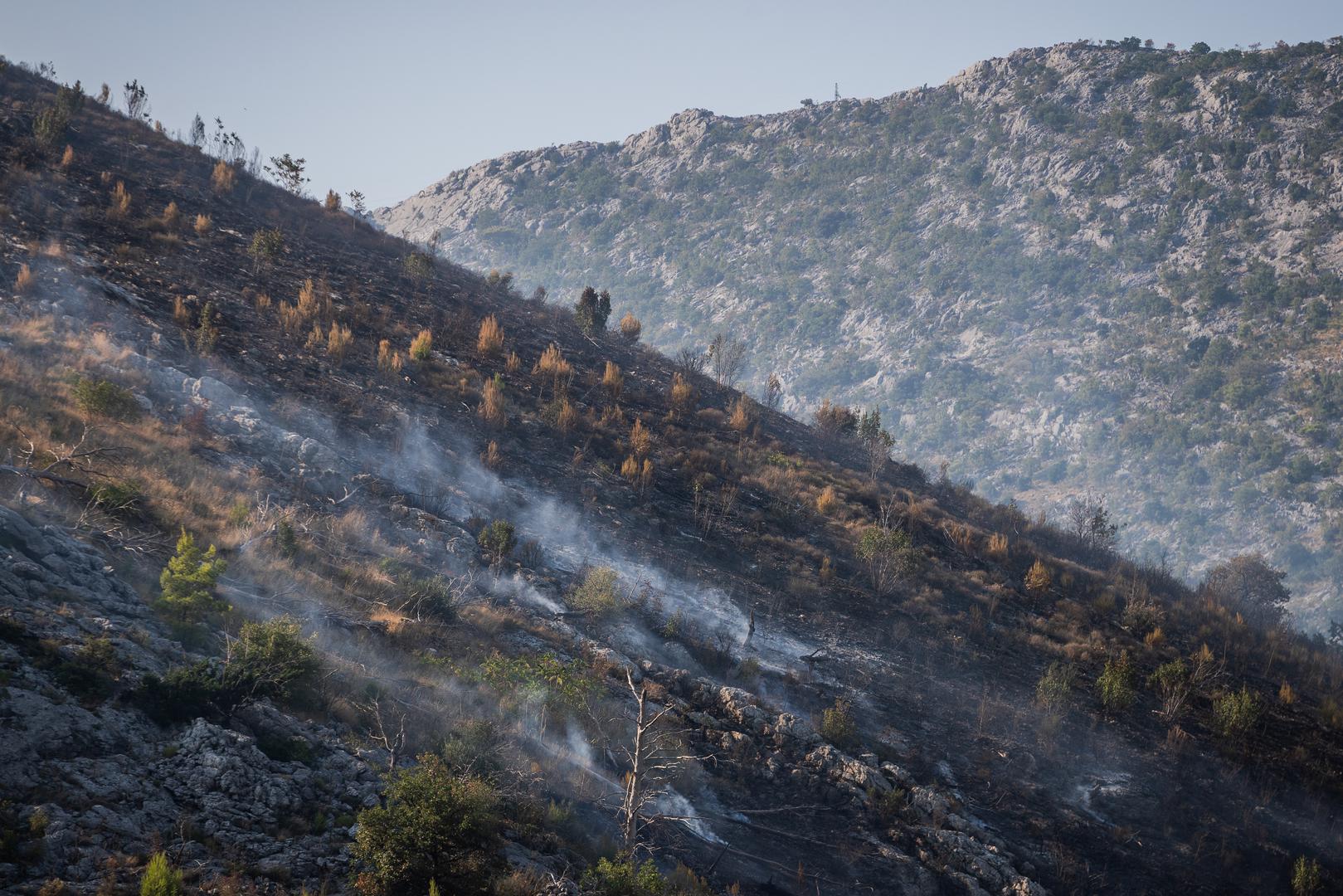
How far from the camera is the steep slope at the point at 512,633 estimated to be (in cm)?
729

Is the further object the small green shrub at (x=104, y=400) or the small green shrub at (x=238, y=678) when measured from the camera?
the small green shrub at (x=104, y=400)

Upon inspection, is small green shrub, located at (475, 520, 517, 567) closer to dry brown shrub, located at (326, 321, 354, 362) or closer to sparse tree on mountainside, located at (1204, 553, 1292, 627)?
dry brown shrub, located at (326, 321, 354, 362)

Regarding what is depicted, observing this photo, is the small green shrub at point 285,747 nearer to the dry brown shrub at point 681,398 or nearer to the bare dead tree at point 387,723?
the bare dead tree at point 387,723

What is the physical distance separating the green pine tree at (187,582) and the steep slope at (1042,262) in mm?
68932

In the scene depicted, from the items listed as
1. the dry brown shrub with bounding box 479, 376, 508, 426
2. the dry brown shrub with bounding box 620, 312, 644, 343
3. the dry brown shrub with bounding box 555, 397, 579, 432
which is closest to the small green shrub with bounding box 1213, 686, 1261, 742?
the dry brown shrub with bounding box 555, 397, 579, 432

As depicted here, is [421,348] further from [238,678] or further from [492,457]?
[238,678]

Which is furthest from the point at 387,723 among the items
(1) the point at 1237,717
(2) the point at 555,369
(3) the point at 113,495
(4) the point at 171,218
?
(4) the point at 171,218

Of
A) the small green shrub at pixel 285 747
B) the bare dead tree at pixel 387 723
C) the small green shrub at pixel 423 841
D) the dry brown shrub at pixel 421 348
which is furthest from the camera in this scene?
the dry brown shrub at pixel 421 348

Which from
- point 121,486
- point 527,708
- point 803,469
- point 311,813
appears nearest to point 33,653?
point 311,813

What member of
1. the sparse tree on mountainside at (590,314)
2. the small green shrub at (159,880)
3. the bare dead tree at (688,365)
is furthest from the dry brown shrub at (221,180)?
the small green shrub at (159,880)

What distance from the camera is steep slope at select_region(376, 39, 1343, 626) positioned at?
65688 mm

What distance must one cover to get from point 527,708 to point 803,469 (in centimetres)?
1421

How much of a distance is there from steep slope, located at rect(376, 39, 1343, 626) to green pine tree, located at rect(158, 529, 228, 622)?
226ft

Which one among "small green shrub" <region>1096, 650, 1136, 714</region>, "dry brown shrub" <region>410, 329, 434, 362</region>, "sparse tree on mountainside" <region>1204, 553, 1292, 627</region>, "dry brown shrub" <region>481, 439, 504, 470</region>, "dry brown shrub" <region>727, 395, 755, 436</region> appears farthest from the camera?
"sparse tree on mountainside" <region>1204, 553, 1292, 627</region>
